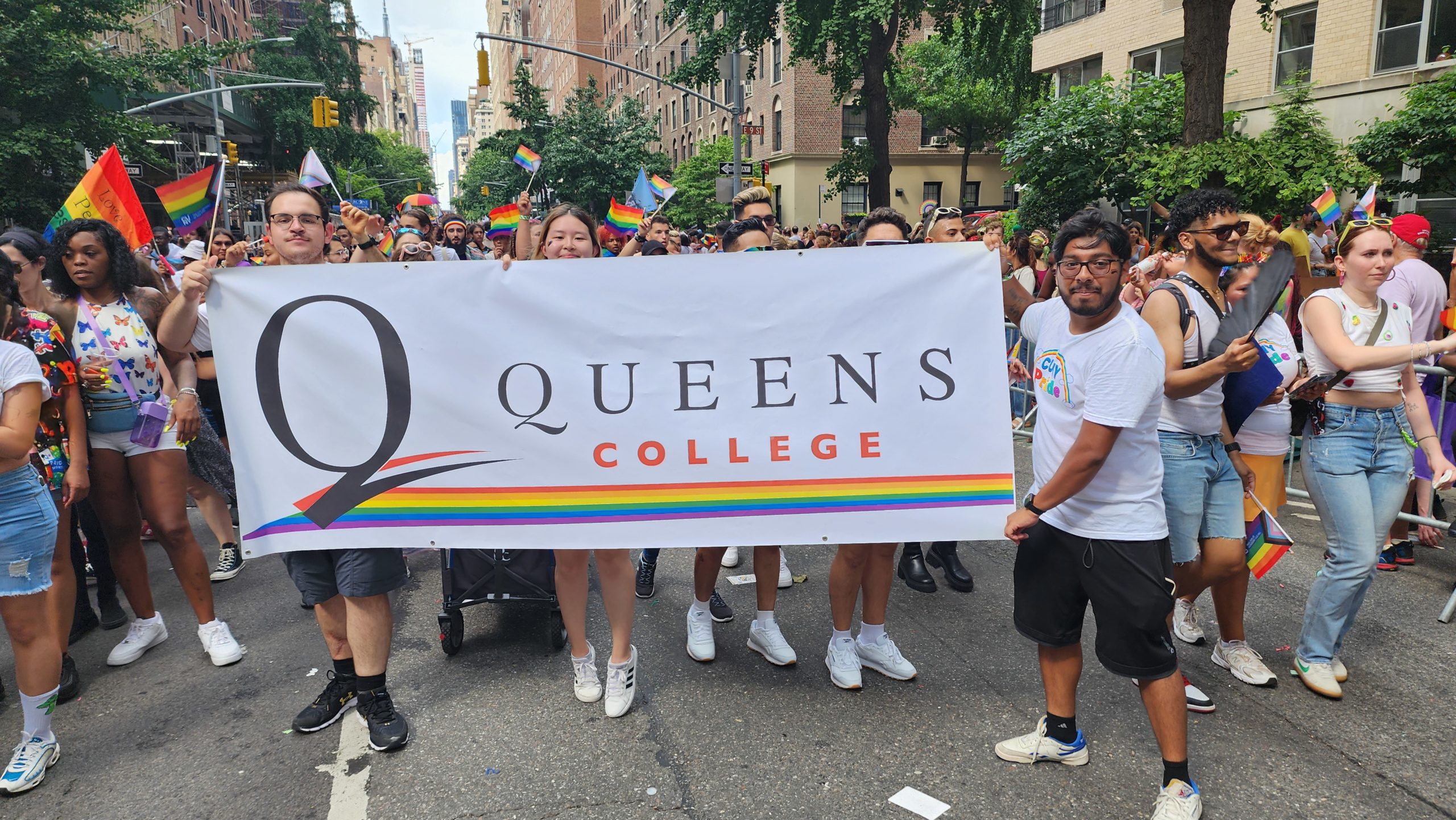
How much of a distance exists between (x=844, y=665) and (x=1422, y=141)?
13.5m

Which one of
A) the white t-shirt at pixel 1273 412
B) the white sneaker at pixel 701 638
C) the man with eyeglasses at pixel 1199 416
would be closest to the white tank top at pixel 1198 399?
the man with eyeglasses at pixel 1199 416

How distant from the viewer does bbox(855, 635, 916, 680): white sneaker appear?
382 centimetres

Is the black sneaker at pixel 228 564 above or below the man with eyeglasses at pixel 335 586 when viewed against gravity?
below

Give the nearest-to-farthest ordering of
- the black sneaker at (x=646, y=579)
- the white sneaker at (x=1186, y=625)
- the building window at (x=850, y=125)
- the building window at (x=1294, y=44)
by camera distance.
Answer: the white sneaker at (x=1186, y=625), the black sneaker at (x=646, y=579), the building window at (x=1294, y=44), the building window at (x=850, y=125)

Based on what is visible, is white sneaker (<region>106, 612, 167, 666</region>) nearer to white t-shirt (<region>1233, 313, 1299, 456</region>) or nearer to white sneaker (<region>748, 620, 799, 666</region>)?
white sneaker (<region>748, 620, 799, 666</region>)

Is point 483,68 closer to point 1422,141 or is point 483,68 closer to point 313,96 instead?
point 1422,141

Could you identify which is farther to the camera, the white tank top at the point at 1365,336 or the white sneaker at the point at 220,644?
the white sneaker at the point at 220,644

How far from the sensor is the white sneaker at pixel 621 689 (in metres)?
3.56

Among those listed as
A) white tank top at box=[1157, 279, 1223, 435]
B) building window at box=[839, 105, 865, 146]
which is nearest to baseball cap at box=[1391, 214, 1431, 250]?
white tank top at box=[1157, 279, 1223, 435]

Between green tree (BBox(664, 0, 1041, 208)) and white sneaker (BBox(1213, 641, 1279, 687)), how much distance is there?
18.2 m

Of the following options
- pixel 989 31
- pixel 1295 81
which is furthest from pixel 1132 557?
pixel 989 31

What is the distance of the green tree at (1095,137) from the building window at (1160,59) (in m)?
4.72

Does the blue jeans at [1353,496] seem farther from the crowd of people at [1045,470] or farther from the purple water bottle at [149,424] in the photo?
the purple water bottle at [149,424]

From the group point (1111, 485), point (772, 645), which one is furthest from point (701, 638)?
point (1111, 485)
